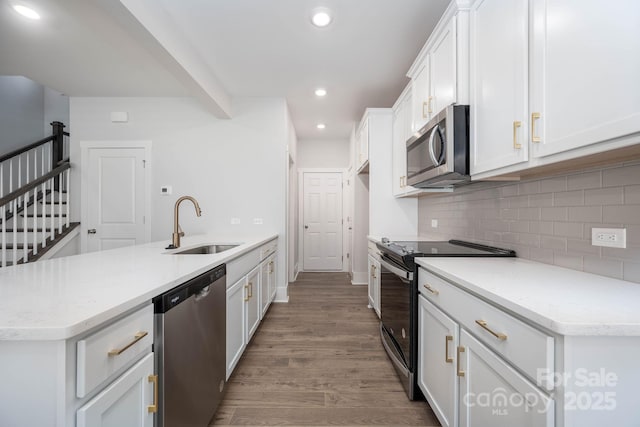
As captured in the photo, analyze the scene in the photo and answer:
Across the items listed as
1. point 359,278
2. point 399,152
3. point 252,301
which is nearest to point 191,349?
point 252,301

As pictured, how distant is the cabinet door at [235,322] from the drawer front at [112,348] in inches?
32.7

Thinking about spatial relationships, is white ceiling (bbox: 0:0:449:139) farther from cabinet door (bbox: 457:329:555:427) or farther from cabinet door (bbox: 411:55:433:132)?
cabinet door (bbox: 457:329:555:427)

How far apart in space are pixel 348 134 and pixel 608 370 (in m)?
5.03

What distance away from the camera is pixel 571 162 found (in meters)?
1.17

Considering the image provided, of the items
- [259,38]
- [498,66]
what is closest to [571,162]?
[498,66]

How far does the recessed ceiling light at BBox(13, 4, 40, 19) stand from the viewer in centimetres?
213

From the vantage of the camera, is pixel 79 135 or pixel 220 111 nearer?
pixel 220 111

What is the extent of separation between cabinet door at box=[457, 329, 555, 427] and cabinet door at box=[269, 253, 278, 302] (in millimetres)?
2368

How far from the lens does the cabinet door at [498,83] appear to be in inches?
50.1

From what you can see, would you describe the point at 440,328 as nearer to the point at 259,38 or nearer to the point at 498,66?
the point at 498,66

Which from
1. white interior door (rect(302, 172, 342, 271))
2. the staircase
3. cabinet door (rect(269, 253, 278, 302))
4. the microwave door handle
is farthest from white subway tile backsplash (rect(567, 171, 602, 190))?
white interior door (rect(302, 172, 342, 271))

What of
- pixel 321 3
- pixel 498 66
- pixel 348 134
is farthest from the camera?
pixel 348 134

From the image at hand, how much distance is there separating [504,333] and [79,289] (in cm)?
142

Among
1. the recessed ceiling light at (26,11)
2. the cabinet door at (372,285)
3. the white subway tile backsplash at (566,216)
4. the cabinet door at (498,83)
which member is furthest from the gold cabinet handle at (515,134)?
the recessed ceiling light at (26,11)
